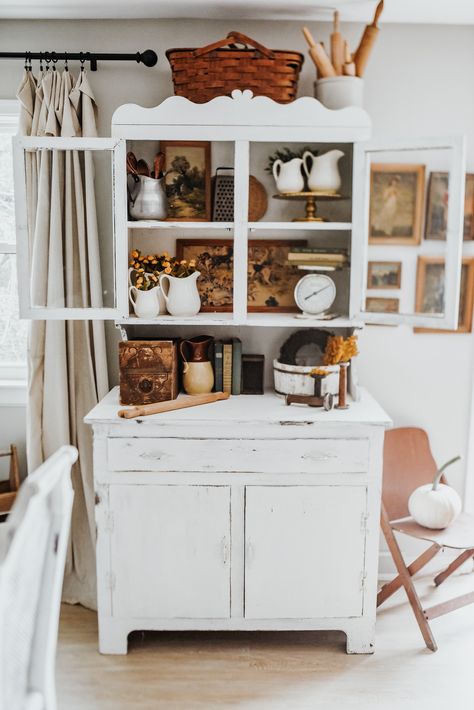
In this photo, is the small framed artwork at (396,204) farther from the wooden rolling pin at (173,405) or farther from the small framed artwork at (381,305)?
the wooden rolling pin at (173,405)

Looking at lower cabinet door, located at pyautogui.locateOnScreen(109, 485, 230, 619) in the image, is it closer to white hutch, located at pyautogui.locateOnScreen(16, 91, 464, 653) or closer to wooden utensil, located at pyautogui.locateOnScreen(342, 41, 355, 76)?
white hutch, located at pyautogui.locateOnScreen(16, 91, 464, 653)

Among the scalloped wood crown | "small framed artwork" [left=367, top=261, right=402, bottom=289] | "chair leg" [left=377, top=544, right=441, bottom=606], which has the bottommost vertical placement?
"chair leg" [left=377, top=544, right=441, bottom=606]

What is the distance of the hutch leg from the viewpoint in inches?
102

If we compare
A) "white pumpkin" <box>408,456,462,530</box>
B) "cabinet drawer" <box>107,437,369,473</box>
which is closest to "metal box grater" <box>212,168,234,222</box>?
"cabinet drawer" <box>107,437,369,473</box>

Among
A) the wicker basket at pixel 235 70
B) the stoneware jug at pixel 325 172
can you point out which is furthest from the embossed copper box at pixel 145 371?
the wicker basket at pixel 235 70

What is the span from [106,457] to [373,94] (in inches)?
73.9

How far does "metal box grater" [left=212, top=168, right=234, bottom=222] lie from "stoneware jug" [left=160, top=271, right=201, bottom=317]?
0.82ft

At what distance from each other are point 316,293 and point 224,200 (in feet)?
1.73

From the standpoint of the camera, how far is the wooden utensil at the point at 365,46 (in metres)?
2.63

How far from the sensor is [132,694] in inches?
94.0

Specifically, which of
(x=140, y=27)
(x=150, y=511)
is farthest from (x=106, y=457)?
(x=140, y=27)

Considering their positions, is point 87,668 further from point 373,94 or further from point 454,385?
point 373,94

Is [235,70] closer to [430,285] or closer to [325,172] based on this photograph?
[325,172]

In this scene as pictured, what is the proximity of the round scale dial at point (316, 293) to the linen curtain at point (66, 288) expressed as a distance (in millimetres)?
837
